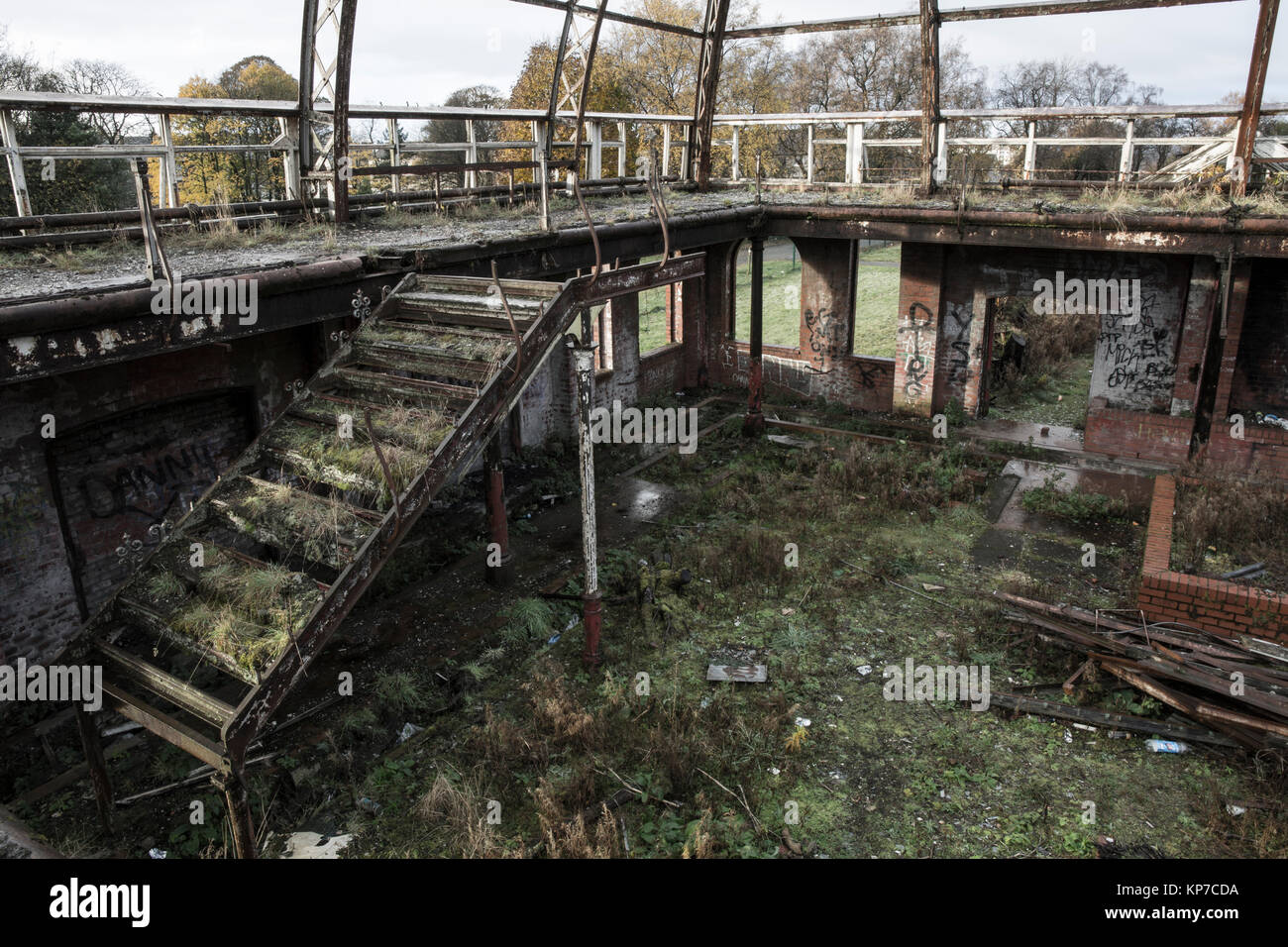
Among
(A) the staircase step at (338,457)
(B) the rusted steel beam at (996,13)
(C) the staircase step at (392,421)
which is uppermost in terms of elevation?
(B) the rusted steel beam at (996,13)

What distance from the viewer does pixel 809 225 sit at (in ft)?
45.7

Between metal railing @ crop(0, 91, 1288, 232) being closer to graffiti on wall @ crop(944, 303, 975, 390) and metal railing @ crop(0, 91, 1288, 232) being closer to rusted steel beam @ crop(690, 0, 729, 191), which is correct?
rusted steel beam @ crop(690, 0, 729, 191)

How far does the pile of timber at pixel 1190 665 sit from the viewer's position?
6.62m

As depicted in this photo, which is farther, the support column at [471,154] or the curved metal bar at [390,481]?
the support column at [471,154]

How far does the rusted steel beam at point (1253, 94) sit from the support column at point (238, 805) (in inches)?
526

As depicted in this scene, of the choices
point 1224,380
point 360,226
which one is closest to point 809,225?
point 1224,380

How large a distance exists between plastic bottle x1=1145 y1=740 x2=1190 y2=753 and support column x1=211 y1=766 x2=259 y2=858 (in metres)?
6.58

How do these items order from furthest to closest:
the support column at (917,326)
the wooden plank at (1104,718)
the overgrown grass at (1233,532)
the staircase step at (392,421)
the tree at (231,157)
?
the tree at (231,157)
the support column at (917,326)
the overgrown grass at (1233,532)
the wooden plank at (1104,718)
the staircase step at (392,421)

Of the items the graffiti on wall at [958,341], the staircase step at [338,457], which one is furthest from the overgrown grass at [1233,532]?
the staircase step at [338,457]

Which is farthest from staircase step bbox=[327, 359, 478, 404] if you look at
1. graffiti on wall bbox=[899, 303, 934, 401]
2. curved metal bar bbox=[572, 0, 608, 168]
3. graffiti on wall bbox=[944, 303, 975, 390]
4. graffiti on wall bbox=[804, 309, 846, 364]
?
graffiti on wall bbox=[804, 309, 846, 364]

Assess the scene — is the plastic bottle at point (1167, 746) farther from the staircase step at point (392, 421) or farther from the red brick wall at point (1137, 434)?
the red brick wall at point (1137, 434)

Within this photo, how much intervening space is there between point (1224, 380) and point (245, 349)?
12506 millimetres

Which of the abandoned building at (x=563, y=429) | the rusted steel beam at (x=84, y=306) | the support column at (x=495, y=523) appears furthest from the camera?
the support column at (x=495, y=523)

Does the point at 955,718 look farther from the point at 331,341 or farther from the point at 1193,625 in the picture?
the point at 331,341
